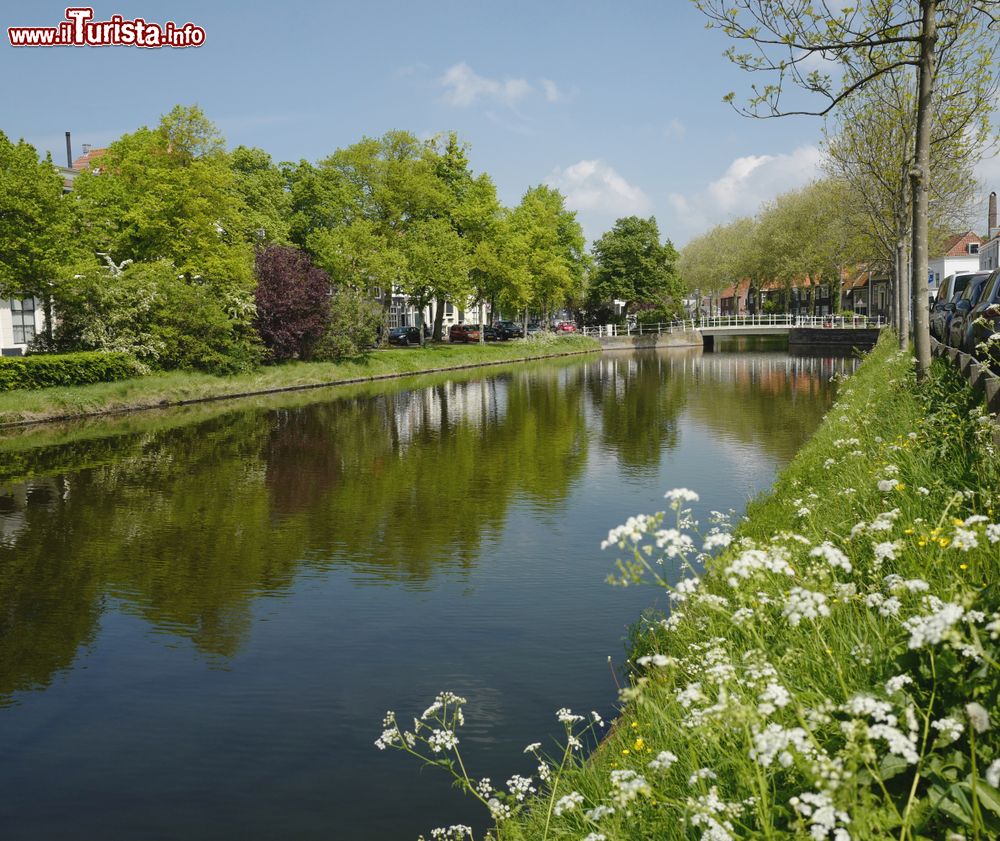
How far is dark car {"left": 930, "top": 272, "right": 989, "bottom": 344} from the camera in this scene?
25.0 m

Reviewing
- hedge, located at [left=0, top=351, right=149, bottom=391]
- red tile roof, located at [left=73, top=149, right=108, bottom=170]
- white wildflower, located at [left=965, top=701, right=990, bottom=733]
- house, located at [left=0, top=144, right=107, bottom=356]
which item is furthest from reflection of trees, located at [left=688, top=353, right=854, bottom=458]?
red tile roof, located at [left=73, top=149, right=108, bottom=170]

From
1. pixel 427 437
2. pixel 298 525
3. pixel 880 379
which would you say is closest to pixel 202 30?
pixel 427 437

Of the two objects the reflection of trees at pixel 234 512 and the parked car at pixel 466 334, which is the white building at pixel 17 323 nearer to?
the reflection of trees at pixel 234 512

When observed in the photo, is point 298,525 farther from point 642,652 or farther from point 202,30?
point 202,30

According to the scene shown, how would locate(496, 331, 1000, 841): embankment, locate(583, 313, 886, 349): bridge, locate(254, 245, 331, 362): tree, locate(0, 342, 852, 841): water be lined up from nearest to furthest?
locate(496, 331, 1000, 841): embankment < locate(0, 342, 852, 841): water < locate(254, 245, 331, 362): tree < locate(583, 313, 886, 349): bridge

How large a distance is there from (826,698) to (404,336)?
6907 centimetres

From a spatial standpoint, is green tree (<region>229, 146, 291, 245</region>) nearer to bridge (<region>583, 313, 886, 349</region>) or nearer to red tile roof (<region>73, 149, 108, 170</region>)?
red tile roof (<region>73, 149, 108, 170</region>)

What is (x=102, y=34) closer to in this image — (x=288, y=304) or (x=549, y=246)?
(x=288, y=304)

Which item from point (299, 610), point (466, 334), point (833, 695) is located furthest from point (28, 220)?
point (466, 334)

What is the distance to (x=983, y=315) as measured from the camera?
1712 cm

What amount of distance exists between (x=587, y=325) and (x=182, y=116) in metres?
60.3

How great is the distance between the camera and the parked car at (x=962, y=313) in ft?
65.8

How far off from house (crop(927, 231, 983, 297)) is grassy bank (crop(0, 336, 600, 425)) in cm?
4699

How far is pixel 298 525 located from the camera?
16.6 metres
